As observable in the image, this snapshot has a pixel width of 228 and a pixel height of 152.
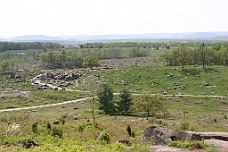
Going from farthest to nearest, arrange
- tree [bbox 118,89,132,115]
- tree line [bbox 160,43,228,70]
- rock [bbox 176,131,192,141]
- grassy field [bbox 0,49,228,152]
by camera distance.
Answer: tree line [bbox 160,43,228,70]
tree [bbox 118,89,132,115]
grassy field [bbox 0,49,228,152]
rock [bbox 176,131,192,141]

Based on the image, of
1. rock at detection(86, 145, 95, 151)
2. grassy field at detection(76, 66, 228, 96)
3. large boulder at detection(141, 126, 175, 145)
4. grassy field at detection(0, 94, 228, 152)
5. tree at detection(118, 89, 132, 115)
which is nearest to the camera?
rock at detection(86, 145, 95, 151)

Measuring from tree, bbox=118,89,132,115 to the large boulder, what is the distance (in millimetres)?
37563

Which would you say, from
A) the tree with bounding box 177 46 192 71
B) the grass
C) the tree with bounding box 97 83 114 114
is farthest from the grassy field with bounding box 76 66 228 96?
the tree with bounding box 97 83 114 114

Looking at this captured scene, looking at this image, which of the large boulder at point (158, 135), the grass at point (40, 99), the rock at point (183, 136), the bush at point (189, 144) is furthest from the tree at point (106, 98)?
the bush at point (189, 144)

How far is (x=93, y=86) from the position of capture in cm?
10481

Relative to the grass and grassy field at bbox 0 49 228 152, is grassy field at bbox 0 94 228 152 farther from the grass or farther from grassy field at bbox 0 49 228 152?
the grass

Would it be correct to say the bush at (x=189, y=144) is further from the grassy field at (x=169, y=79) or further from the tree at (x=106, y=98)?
the grassy field at (x=169, y=79)

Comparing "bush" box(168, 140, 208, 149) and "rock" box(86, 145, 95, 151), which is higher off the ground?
"bush" box(168, 140, 208, 149)

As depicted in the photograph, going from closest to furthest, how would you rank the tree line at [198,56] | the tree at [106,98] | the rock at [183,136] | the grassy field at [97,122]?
the grassy field at [97,122] → the rock at [183,136] → the tree at [106,98] → the tree line at [198,56]

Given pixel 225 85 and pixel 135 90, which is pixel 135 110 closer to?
pixel 135 90

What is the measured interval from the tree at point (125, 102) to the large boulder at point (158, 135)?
37.6 metres

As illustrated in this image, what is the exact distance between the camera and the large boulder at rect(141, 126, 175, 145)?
2377cm

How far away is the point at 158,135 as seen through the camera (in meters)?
24.3

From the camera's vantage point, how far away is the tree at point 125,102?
6294 cm
